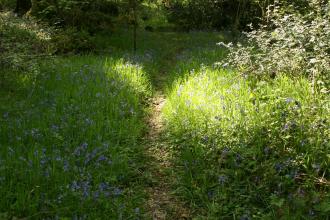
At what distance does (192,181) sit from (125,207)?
1078 millimetres

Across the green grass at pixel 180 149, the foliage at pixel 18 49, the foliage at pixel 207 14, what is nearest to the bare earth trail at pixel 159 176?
the green grass at pixel 180 149

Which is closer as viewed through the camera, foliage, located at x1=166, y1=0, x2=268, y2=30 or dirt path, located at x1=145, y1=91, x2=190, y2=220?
dirt path, located at x1=145, y1=91, x2=190, y2=220

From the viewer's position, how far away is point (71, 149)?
5414mm

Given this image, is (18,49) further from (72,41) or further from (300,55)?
(300,55)

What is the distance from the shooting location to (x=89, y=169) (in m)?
4.97

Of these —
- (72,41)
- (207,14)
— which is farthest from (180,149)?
(207,14)

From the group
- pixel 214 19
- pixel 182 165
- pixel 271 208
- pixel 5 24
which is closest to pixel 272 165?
pixel 271 208

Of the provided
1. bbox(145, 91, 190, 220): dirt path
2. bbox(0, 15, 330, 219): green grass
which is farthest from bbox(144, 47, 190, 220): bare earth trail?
bbox(0, 15, 330, 219): green grass

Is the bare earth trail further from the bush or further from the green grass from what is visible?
the bush

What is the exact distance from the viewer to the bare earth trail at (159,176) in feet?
15.3

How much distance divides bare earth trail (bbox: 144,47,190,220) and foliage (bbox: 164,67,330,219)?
18 cm

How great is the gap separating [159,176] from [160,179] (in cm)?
9

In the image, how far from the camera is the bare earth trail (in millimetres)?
4648

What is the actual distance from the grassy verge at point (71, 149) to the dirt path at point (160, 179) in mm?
214
